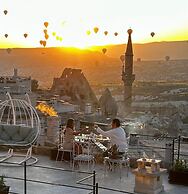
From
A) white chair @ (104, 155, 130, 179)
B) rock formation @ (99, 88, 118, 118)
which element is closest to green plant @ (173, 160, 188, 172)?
white chair @ (104, 155, 130, 179)

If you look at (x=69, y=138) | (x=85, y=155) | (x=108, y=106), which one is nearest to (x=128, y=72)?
(x=108, y=106)

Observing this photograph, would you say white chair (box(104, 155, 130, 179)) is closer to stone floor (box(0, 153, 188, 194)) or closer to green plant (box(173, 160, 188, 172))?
stone floor (box(0, 153, 188, 194))

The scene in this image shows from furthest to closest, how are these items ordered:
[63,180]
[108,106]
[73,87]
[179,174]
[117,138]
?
[73,87], [108,106], [117,138], [63,180], [179,174]

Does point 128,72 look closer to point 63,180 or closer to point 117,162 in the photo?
point 117,162

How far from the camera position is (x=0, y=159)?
10.9 metres

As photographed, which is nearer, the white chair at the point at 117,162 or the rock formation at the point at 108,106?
the white chair at the point at 117,162

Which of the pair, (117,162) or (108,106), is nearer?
(117,162)

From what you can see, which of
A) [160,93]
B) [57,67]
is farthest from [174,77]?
[57,67]

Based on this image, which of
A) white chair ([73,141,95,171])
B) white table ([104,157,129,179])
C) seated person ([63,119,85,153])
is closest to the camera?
white table ([104,157,129,179])

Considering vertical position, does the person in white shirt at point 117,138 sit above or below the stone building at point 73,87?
below

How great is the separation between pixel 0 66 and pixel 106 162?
99275mm

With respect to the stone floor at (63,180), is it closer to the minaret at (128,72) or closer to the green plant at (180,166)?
the green plant at (180,166)

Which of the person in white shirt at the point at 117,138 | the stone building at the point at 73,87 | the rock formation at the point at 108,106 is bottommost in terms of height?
the rock formation at the point at 108,106

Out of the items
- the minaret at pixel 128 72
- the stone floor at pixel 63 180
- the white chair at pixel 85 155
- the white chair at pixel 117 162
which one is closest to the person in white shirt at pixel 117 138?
the white chair at pixel 117 162
